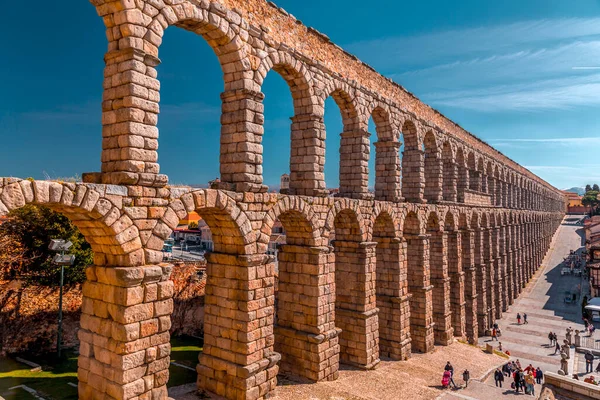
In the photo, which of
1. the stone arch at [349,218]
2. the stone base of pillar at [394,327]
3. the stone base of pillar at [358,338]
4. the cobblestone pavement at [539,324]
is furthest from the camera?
the stone base of pillar at [394,327]

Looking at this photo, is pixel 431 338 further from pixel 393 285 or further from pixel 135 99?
pixel 135 99

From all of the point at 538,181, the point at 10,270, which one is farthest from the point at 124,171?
the point at 538,181

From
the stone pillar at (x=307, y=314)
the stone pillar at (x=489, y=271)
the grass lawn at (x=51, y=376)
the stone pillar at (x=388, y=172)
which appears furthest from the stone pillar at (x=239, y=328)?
the stone pillar at (x=489, y=271)

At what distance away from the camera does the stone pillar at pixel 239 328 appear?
11898 mm

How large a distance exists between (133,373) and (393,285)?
542 inches

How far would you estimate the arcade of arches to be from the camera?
29.5 feet

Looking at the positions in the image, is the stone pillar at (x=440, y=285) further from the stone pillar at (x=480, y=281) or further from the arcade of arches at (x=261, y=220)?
the stone pillar at (x=480, y=281)

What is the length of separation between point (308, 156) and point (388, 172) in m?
6.60

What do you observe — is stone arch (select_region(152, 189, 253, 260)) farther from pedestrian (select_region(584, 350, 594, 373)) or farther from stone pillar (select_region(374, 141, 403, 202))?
pedestrian (select_region(584, 350, 594, 373))

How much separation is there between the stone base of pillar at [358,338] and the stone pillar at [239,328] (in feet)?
17.9

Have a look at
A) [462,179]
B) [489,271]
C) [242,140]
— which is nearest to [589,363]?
[489,271]

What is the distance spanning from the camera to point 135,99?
9055mm

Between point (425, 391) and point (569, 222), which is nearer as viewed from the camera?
point (425, 391)

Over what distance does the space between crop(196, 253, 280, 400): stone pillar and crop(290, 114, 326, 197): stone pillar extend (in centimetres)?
361
